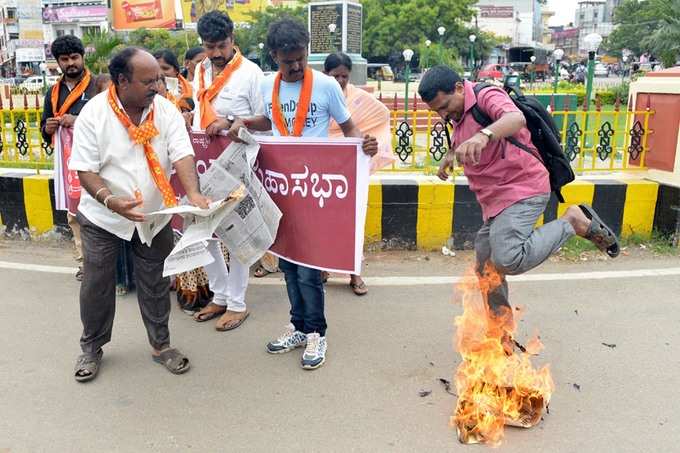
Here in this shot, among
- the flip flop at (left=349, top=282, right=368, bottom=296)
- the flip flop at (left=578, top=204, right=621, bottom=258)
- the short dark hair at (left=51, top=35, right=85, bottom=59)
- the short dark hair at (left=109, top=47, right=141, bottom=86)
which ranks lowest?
the flip flop at (left=349, top=282, right=368, bottom=296)

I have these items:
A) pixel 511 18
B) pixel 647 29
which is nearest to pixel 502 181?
pixel 647 29

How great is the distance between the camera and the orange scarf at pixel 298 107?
3.45m

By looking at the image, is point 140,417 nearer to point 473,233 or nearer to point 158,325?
point 158,325

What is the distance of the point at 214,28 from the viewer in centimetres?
385

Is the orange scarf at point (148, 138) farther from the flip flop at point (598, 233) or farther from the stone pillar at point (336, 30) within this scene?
the stone pillar at point (336, 30)

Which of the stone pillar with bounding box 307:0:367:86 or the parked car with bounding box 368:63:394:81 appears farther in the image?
the parked car with bounding box 368:63:394:81

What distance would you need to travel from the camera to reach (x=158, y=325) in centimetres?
354

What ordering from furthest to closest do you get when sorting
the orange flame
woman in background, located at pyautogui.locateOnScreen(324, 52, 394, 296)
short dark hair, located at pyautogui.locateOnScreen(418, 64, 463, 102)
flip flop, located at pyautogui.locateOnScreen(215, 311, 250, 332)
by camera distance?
woman in background, located at pyautogui.locateOnScreen(324, 52, 394, 296) < flip flop, located at pyautogui.locateOnScreen(215, 311, 250, 332) < short dark hair, located at pyautogui.locateOnScreen(418, 64, 463, 102) < the orange flame

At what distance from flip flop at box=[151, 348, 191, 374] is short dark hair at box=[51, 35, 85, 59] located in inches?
94.0

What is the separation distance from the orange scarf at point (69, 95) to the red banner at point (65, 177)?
0.13 m

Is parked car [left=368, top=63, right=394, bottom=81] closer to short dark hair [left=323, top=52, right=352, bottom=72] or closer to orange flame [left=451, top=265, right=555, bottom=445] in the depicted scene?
short dark hair [left=323, top=52, right=352, bottom=72]

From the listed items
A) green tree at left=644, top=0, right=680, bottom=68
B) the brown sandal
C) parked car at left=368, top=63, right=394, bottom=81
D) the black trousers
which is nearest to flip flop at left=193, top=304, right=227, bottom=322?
the brown sandal

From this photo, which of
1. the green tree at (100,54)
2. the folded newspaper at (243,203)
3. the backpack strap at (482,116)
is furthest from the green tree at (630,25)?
the folded newspaper at (243,203)

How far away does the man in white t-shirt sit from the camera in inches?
134
